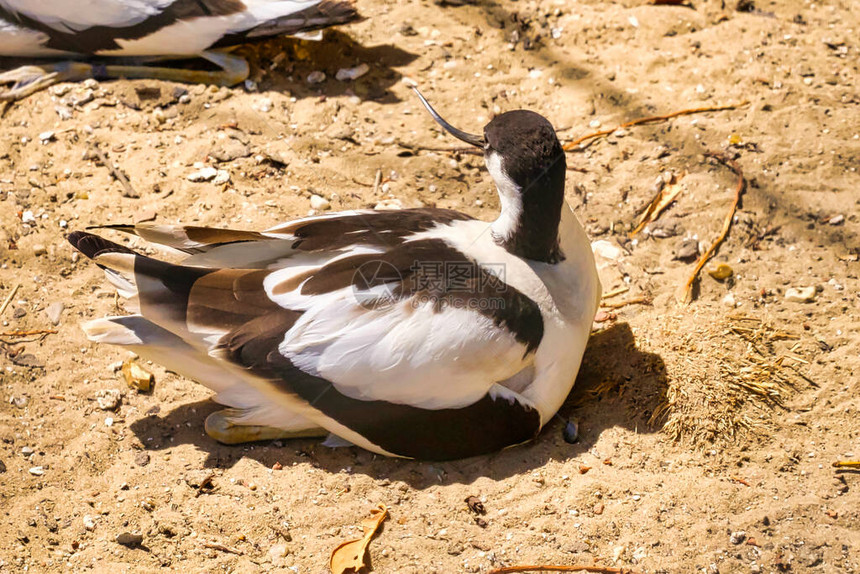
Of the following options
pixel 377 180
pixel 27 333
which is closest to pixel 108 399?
pixel 27 333

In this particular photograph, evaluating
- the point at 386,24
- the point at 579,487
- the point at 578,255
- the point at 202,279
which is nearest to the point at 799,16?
the point at 386,24

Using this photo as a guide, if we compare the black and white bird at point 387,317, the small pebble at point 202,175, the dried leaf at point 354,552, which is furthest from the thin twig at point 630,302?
the small pebble at point 202,175

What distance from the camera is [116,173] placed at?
4262 mm

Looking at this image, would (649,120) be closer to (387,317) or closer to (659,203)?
(659,203)

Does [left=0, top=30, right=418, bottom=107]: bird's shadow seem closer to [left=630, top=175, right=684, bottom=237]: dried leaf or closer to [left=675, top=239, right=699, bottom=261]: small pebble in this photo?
[left=630, top=175, right=684, bottom=237]: dried leaf

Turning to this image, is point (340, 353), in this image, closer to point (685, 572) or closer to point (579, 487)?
point (579, 487)

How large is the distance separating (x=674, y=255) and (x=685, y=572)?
168cm

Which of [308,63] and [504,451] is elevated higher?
[308,63]

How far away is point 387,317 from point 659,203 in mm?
1889

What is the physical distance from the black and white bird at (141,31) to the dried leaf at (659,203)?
1.93m

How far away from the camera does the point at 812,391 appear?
3.39 m

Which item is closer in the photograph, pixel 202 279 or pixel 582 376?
pixel 202 279

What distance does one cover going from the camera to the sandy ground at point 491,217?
2941mm

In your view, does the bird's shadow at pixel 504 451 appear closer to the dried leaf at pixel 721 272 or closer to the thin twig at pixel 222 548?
the thin twig at pixel 222 548
